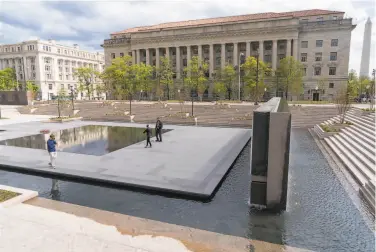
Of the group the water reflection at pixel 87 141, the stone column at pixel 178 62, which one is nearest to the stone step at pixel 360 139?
the water reflection at pixel 87 141

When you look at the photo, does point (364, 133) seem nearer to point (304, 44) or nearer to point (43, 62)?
point (304, 44)

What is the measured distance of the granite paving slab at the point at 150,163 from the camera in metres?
10.2

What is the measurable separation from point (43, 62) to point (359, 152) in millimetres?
105634

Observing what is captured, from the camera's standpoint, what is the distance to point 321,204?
8.66 meters

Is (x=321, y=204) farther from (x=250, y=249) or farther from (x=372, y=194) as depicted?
(x=250, y=249)

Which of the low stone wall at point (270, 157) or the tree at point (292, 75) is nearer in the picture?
the low stone wall at point (270, 157)

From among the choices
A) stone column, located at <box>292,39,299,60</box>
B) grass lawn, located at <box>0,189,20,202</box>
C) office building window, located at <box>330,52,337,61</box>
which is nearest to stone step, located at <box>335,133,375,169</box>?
grass lawn, located at <box>0,189,20,202</box>

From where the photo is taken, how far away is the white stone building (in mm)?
94062

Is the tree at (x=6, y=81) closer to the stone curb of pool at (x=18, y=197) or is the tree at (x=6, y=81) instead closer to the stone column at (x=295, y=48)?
the stone column at (x=295, y=48)

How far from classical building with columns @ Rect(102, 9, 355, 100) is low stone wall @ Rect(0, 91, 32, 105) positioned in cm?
3131

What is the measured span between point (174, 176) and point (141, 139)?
9.26 m

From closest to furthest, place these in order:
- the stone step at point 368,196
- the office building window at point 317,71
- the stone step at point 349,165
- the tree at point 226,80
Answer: the stone step at point 368,196 < the stone step at point 349,165 < the tree at point 226,80 < the office building window at point 317,71

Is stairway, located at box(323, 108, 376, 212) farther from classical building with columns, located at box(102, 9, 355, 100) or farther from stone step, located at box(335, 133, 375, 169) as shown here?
classical building with columns, located at box(102, 9, 355, 100)

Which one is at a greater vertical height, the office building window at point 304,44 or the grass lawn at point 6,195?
the office building window at point 304,44
